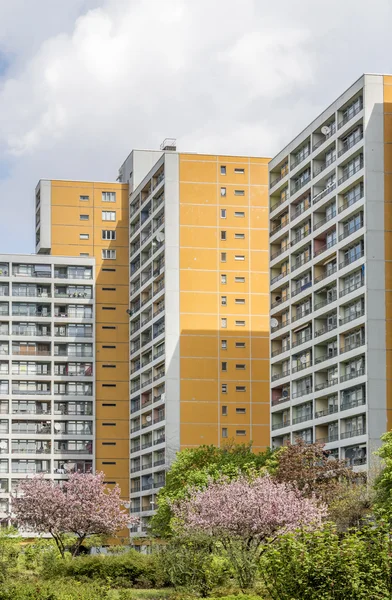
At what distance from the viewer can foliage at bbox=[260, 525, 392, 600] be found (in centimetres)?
3069

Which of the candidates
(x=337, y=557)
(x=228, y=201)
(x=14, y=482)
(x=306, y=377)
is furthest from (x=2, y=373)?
(x=337, y=557)

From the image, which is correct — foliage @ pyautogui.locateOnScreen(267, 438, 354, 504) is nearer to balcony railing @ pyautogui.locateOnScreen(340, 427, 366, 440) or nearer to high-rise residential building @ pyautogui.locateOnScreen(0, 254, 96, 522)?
balcony railing @ pyautogui.locateOnScreen(340, 427, 366, 440)

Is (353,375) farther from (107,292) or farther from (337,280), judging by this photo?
(107,292)

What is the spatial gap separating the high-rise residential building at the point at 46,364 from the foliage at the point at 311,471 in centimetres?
6038

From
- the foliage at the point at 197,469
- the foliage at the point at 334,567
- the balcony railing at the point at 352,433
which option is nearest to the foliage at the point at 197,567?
the foliage at the point at 334,567

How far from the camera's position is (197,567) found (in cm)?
5272

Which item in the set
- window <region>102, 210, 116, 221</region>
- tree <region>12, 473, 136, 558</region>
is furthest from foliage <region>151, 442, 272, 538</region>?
window <region>102, 210, 116, 221</region>

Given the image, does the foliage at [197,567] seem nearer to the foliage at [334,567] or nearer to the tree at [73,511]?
the foliage at [334,567]

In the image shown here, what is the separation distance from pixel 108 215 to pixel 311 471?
2778 inches

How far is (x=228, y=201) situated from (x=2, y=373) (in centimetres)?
3668

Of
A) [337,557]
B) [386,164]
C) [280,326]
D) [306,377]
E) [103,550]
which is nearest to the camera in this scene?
[337,557]

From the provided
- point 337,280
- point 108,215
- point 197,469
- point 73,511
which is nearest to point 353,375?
point 337,280

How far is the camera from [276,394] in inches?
4405

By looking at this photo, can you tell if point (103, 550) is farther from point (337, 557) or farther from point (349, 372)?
point (337, 557)
